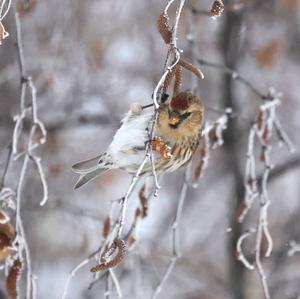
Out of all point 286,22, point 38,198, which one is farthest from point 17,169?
point 286,22

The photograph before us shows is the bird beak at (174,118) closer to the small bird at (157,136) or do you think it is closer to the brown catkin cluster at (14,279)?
the small bird at (157,136)

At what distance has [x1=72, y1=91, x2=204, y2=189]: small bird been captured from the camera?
9.04 ft

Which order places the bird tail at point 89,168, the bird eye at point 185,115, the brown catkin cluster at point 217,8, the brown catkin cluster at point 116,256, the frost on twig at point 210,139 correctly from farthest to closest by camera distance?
the bird tail at point 89,168, the frost on twig at point 210,139, the bird eye at point 185,115, the brown catkin cluster at point 116,256, the brown catkin cluster at point 217,8

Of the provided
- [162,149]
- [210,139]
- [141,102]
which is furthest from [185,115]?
[141,102]

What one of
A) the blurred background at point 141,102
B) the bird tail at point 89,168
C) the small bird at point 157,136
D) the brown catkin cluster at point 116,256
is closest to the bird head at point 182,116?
the small bird at point 157,136

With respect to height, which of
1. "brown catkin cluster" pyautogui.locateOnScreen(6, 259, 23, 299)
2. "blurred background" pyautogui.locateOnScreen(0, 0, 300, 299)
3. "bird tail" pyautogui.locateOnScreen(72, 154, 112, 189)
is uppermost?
"blurred background" pyautogui.locateOnScreen(0, 0, 300, 299)

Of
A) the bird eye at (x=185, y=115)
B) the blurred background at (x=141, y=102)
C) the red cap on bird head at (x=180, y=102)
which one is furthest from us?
the blurred background at (x=141, y=102)

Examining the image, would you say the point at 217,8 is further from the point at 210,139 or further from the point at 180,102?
the point at 210,139

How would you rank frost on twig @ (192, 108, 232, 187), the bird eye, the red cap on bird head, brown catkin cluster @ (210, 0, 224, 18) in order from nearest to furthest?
brown catkin cluster @ (210, 0, 224, 18), the red cap on bird head, the bird eye, frost on twig @ (192, 108, 232, 187)

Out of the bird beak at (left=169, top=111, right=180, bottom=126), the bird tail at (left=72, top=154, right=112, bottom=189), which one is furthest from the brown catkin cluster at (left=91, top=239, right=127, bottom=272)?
the bird tail at (left=72, top=154, right=112, bottom=189)

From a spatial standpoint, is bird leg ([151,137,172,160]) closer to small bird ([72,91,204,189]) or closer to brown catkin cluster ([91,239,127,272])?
brown catkin cluster ([91,239,127,272])

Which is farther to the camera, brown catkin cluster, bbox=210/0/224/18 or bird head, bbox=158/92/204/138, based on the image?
bird head, bbox=158/92/204/138

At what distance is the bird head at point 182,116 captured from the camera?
2623 mm

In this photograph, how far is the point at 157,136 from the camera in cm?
278
